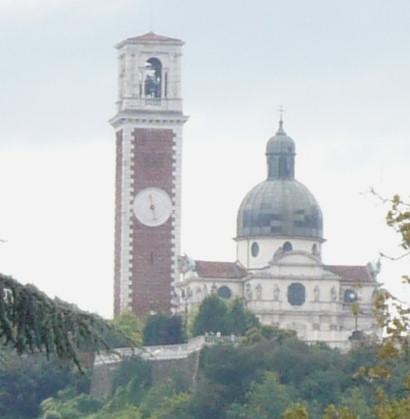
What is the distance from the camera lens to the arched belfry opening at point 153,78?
109m

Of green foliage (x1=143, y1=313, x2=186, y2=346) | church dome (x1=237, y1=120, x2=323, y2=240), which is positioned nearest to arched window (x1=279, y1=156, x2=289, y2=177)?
church dome (x1=237, y1=120, x2=323, y2=240)

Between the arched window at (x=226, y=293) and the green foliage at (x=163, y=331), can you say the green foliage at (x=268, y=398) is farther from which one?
the arched window at (x=226, y=293)

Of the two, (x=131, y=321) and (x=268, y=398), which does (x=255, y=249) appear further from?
(x=268, y=398)

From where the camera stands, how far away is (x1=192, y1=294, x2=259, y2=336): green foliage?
104 m

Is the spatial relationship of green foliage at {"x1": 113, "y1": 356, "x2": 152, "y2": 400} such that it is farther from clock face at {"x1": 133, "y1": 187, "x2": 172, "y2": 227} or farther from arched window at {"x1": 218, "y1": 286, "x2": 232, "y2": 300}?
arched window at {"x1": 218, "y1": 286, "x2": 232, "y2": 300}

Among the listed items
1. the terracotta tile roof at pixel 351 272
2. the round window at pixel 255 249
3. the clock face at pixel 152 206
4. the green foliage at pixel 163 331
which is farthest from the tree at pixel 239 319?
the terracotta tile roof at pixel 351 272

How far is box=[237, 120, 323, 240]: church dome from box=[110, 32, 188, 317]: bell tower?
710cm

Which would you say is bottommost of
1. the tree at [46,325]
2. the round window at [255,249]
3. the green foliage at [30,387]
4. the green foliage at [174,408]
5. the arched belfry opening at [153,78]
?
the tree at [46,325]

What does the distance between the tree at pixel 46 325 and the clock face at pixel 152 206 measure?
304 ft

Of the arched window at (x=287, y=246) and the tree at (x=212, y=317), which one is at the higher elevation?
the arched window at (x=287, y=246)

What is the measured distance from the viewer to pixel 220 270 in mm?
114188

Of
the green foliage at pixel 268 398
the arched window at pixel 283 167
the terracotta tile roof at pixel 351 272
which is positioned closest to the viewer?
the green foliage at pixel 268 398

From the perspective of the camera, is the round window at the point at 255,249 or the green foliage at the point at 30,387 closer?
the green foliage at the point at 30,387

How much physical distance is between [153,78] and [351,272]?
13223 mm
